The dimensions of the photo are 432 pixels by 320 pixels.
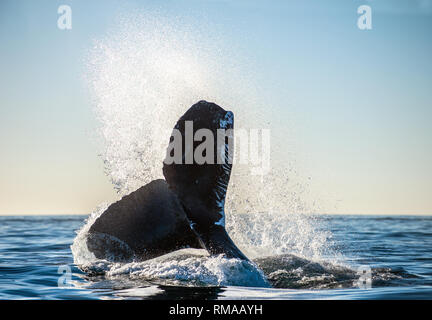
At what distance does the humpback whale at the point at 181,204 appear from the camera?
277 inches

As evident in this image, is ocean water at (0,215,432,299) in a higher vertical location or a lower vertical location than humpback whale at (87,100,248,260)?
lower

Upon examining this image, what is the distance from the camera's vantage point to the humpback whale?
23.1 ft

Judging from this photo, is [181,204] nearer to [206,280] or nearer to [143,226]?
[143,226]

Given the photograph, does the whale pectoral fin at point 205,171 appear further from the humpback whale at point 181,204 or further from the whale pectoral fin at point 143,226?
the whale pectoral fin at point 143,226

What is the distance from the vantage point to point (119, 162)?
9.25m

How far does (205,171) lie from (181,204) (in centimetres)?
56

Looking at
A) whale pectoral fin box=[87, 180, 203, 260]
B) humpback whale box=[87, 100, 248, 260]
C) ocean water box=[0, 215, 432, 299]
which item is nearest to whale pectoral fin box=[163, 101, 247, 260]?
humpback whale box=[87, 100, 248, 260]

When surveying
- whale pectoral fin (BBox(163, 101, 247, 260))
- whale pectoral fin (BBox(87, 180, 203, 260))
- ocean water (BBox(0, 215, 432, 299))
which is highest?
whale pectoral fin (BBox(163, 101, 247, 260))

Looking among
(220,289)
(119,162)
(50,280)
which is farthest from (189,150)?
(50,280)

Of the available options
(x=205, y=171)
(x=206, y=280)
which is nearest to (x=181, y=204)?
(x=205, y=171)

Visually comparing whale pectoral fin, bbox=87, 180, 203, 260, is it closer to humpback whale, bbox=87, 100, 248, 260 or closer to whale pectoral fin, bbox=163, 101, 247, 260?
humpback whale, bbox=87, 100, 248, 260

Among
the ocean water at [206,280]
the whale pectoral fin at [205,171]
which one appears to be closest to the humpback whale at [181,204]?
the whale pectoral fin at [205,171]

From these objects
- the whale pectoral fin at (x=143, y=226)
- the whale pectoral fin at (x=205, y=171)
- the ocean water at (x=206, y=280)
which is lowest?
the ocean water at (x=206, y=280)

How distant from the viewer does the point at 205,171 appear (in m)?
7.14
